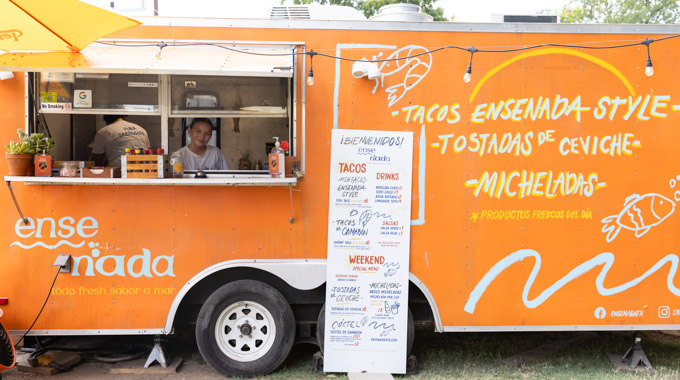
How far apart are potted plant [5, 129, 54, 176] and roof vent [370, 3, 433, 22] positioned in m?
2.97

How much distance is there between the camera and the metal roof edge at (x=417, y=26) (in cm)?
503

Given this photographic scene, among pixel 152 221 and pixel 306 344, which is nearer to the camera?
pixel 152 221

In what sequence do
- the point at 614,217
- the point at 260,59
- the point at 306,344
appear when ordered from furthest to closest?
1. the point at 306,344
2. the point at 614,217
3. the point at 260,59

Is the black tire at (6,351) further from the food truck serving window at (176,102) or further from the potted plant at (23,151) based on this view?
the food truck serving window at (176,102)

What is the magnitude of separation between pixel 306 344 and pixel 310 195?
1.68 m

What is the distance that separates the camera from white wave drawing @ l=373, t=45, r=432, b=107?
16.7ft

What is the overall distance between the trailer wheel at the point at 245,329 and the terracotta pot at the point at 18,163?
1806 mm

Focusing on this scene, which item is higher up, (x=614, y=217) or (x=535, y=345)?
(x=614, y=217)

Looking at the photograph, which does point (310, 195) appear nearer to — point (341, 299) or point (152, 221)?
point (341, 299)

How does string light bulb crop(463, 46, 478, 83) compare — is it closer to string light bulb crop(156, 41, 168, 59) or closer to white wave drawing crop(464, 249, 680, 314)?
white wave drawing crop(464, 249, 680, 314)

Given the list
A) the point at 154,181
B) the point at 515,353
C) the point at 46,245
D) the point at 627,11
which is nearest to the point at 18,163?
the point at 46,245

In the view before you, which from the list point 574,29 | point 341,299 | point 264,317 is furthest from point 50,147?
point 574,29

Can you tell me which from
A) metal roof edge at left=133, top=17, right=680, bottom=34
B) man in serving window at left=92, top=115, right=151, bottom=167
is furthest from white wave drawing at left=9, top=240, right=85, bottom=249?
metal roof edge at left=133, top=17, right=680, bottom=34

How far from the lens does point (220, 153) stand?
5355mm
